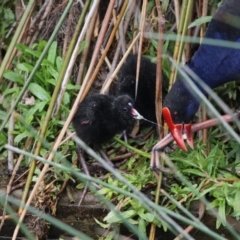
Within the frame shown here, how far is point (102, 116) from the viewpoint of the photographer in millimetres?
3586

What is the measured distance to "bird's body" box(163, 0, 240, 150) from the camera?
329 cm

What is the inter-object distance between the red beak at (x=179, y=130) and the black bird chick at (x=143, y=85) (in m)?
0.40

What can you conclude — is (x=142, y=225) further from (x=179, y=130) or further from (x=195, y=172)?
(x=179, y=130)

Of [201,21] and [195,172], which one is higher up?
[201,21]

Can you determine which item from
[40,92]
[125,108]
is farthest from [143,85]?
[40,92]

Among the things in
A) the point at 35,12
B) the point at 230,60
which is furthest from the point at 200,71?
the point at 35,12

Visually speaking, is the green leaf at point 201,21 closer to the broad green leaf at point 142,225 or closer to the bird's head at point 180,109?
the bird's head at point 180,109

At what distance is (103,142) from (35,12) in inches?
45.0

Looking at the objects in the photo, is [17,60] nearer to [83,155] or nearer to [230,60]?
[83,155]

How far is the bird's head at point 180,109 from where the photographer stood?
131 inches

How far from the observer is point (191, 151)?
350 centimetres

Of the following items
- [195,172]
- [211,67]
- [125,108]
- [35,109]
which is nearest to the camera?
[195,172]

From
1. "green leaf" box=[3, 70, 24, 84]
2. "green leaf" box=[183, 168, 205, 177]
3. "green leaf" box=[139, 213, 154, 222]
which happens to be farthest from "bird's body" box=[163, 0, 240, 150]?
"green leaf" box=[3, 70, 24, 84]

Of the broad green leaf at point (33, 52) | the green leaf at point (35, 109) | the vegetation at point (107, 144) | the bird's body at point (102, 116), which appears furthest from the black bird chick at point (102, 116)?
the broad green leaf at point (33, 52)
